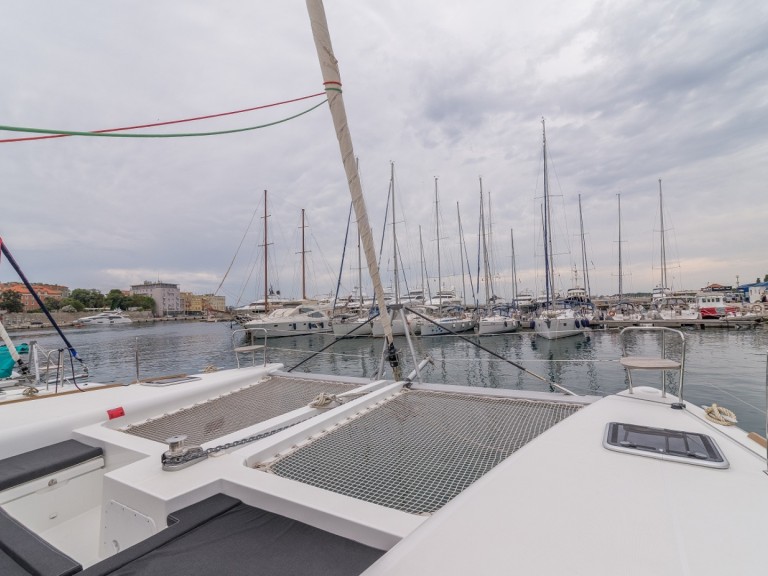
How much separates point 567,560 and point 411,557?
18.0 inches

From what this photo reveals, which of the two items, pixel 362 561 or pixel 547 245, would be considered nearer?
pixel 362 561

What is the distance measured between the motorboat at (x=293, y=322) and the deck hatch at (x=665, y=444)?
2897cm

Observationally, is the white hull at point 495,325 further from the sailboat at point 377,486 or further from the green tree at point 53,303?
the green tree at point 53,303

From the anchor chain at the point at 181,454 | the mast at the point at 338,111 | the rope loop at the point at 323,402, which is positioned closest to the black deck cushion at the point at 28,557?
the anchor chain at the point at 181,454

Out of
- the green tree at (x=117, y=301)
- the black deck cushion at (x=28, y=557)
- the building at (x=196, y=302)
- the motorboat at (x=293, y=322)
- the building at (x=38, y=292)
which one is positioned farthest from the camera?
the building at (x=196, y=302)

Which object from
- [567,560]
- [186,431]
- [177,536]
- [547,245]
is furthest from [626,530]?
[547,245]

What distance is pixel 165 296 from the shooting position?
387ft

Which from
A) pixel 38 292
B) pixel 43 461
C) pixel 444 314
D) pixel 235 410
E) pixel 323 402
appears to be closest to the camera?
pixel 43 461

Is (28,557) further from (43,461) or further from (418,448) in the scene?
(418,448)

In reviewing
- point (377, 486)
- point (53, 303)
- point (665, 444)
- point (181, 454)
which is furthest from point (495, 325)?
point (53, 303)

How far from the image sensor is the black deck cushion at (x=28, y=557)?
140 centimetres

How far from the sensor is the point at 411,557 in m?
1.09

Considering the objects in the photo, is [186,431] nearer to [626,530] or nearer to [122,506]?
[122,506]

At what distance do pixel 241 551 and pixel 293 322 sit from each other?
31255 mm
